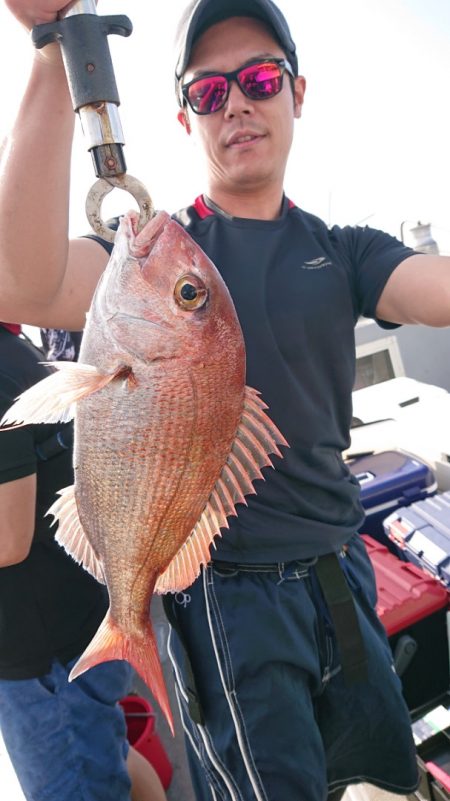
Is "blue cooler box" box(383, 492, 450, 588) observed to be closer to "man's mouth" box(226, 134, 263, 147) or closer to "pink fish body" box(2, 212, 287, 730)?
"pink fish body" box(2, 212, 287, 730)

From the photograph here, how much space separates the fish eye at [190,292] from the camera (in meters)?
1.24

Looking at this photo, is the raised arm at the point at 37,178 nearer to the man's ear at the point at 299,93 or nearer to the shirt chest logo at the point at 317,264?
the shirt chest logo at the point at 317,264

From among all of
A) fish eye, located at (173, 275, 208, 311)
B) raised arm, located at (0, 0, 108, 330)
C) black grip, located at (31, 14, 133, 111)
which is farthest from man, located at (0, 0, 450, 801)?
black grip, located at (31, 14, 133, 111)

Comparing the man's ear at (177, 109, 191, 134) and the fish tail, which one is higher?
the man's ear at (177, 109, 191, 134)

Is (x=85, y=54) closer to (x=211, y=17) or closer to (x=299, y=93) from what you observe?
(x=211, y=17)

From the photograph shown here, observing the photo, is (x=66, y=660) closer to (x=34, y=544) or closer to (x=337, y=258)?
(x=34, y=544)

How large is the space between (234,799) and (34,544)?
120cm

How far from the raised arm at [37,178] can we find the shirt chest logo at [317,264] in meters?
0.95

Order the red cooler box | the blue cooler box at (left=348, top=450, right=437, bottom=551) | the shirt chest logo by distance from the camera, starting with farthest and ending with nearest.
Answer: the blue cooler box at (left=348, top=450, right=437, bottom=551), the red cooler box, the shirt chest logo

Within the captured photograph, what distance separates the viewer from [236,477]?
4.28 feet

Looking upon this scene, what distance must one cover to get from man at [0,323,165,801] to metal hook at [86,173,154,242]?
942mm

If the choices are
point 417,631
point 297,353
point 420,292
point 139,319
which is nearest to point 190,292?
point 139,319

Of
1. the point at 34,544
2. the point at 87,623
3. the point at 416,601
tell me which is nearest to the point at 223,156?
the point at 34,544

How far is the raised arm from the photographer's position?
1137 millimetres
